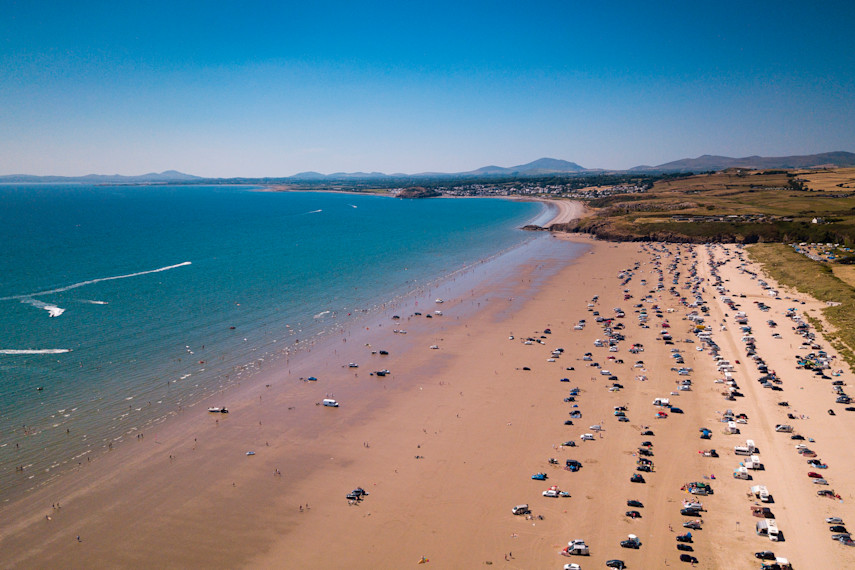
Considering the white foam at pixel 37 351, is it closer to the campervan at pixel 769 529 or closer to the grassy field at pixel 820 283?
the campervan at pixel 769 529

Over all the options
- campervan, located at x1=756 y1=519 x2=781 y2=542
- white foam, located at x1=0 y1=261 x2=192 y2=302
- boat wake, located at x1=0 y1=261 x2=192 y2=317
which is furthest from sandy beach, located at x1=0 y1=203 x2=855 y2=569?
white foam, located at x1=0 y1=261 x2=192 y2=302

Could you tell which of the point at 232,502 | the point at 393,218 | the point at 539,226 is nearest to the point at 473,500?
the point at 232,502

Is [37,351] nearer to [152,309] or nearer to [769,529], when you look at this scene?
[152,309]

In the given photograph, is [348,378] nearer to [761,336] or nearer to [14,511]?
[14,511]

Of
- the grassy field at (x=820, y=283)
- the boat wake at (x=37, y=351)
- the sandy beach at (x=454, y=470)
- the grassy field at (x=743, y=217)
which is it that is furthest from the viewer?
the grassy field at (x=743, y=217)

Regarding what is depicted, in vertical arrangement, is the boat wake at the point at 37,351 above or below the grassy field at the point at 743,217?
below

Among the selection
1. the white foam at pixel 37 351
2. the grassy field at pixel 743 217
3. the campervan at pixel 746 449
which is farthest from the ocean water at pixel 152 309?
the campervan at pixel 746 449

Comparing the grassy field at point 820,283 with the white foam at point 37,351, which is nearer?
the white foam at point 37,351
